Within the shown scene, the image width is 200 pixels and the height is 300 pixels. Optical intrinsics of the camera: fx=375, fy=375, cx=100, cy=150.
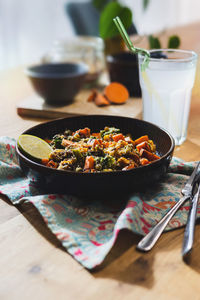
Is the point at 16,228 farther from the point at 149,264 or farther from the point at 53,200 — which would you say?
the point at 149,264

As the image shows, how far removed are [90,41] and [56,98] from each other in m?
0.60

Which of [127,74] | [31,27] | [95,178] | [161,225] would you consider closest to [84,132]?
[95,178]

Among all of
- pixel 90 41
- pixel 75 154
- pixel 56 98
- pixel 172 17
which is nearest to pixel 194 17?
pixel 172 17

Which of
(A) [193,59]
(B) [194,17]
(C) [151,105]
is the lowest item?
(B) [194,17]

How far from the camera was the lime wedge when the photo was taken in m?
0.95

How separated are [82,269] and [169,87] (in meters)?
0.78

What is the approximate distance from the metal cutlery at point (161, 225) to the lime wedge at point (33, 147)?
351mm

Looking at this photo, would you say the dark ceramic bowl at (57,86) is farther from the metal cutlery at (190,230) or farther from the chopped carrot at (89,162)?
the metal cutlery at (190,230)

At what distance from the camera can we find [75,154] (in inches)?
37.0

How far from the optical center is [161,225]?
2.57 feet

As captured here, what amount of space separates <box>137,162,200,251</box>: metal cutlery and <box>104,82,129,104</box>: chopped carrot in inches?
30.0

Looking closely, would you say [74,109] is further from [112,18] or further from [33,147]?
[33,147]

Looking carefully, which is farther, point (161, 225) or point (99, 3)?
point (99, 3)

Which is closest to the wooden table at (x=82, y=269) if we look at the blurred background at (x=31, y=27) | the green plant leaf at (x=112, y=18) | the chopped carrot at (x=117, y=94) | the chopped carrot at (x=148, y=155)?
the chopped carrot at (x=148, y=155)
